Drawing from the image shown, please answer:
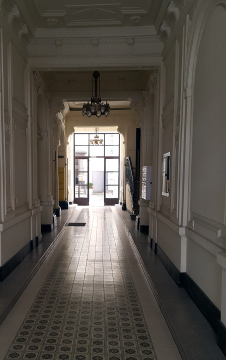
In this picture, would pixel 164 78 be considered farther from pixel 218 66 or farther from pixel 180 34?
pixel 218 66

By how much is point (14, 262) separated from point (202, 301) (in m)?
3.05

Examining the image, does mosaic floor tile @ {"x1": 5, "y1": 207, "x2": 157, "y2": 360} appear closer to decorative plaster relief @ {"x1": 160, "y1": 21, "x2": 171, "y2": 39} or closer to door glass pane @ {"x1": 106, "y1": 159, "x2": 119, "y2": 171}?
decorative plaster relief @ {"x1": 160, "y1": 21, "x2": 171, "y2": 39}

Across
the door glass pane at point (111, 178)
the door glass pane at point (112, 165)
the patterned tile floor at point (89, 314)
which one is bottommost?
the patterned tile floor at point (89, 314)

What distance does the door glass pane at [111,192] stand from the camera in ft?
52.2

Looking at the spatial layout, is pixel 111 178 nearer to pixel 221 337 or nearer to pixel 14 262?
pixel 14 262

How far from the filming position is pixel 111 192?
1598 cm

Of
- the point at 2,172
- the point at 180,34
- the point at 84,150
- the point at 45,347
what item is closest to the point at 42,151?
the point at 2,172

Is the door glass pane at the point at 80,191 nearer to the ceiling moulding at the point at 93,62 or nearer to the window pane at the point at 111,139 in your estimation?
the window pane at the point at 111,139

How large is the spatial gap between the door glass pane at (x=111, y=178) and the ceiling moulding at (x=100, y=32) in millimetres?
11265

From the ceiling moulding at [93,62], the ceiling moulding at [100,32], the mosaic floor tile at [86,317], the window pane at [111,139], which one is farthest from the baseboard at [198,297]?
the window pane at [111,139]

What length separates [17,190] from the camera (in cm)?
475

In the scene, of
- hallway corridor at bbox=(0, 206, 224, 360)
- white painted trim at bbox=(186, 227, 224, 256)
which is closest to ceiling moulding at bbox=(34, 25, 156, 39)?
white painted trim at bbox=(186, 227, 224, 256)

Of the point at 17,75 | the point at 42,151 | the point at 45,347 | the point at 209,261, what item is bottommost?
the point at 45,347

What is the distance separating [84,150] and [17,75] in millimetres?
11770
